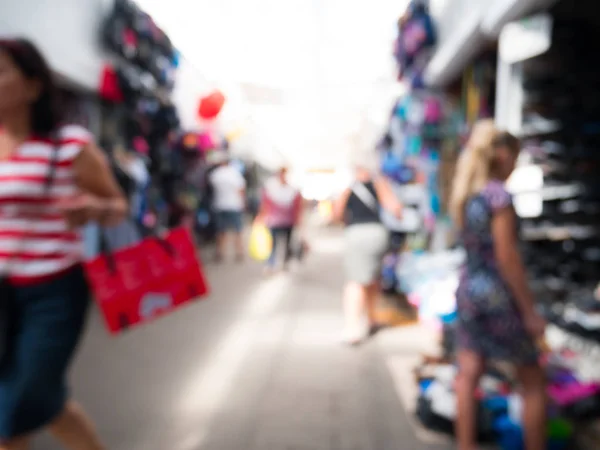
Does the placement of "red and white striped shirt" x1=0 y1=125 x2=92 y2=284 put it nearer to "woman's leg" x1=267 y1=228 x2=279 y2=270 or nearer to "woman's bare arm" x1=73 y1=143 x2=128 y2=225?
"woman's bare arm" x1=73 y1=143 x2=128 y2=225

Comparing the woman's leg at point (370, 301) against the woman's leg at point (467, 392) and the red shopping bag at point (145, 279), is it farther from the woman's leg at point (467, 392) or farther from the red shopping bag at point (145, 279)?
the red shopping bag at point (145, 279)

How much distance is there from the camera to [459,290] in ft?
7.15

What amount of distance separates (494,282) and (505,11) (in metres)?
2.01

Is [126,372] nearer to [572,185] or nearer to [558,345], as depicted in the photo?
[558,345]

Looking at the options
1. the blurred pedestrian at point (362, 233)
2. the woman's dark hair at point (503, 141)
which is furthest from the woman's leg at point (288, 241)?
the woman's dark hair at point (503, 141)

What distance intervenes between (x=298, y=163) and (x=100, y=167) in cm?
3371

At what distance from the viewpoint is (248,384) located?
131 inches

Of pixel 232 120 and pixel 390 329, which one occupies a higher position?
pixel 232 120

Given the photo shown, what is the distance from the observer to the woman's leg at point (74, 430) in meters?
1.74

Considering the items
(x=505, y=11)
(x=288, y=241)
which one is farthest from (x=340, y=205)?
(x=288, y=241)

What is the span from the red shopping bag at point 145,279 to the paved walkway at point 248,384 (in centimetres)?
105

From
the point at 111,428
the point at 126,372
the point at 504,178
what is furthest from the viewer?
the point at 126,372

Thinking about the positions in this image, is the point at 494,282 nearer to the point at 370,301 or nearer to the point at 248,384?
the point at 248,384

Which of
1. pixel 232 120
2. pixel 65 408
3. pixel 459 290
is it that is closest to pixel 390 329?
pixel 459 290
